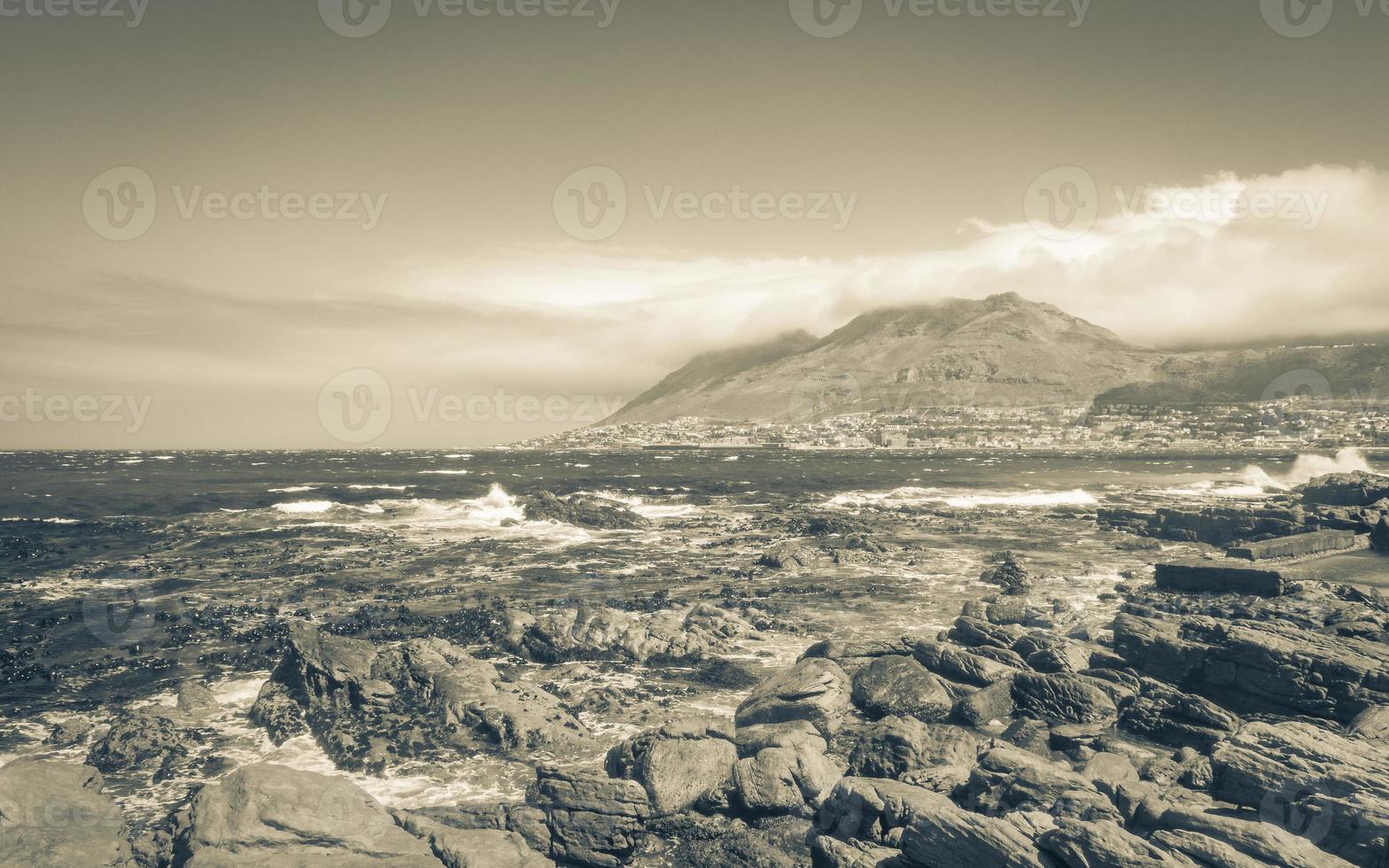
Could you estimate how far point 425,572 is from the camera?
36844mm

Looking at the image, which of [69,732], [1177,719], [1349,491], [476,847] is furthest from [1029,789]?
[1349,491]

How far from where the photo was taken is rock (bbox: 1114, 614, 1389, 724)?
1412 centimetres

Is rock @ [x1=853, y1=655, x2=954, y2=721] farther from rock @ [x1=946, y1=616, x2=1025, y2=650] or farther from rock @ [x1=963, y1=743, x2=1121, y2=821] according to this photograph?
rock @ [x1=946, y1=616, x2=1025, y2=650]

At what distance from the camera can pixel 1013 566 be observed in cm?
3241

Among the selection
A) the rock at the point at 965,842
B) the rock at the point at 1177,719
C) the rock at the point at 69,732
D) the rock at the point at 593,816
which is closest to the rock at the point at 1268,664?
the rock at the point at 1177,719

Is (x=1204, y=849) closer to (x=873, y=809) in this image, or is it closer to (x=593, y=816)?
(x=873, y=809)

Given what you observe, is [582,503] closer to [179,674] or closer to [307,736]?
[179,674]

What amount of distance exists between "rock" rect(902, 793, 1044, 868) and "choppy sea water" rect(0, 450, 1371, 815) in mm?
7883

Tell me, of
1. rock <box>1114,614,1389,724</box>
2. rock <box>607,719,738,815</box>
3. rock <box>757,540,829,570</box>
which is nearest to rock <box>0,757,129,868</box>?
rock <box>607,719,738,815</box>

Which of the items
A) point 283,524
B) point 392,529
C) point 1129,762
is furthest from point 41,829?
point 283,524

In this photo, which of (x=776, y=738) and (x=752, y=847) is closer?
(x=752, y=847)

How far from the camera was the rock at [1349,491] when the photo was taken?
1805 inches

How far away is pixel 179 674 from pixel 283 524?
3911 cm

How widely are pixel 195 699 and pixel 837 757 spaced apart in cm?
1617
